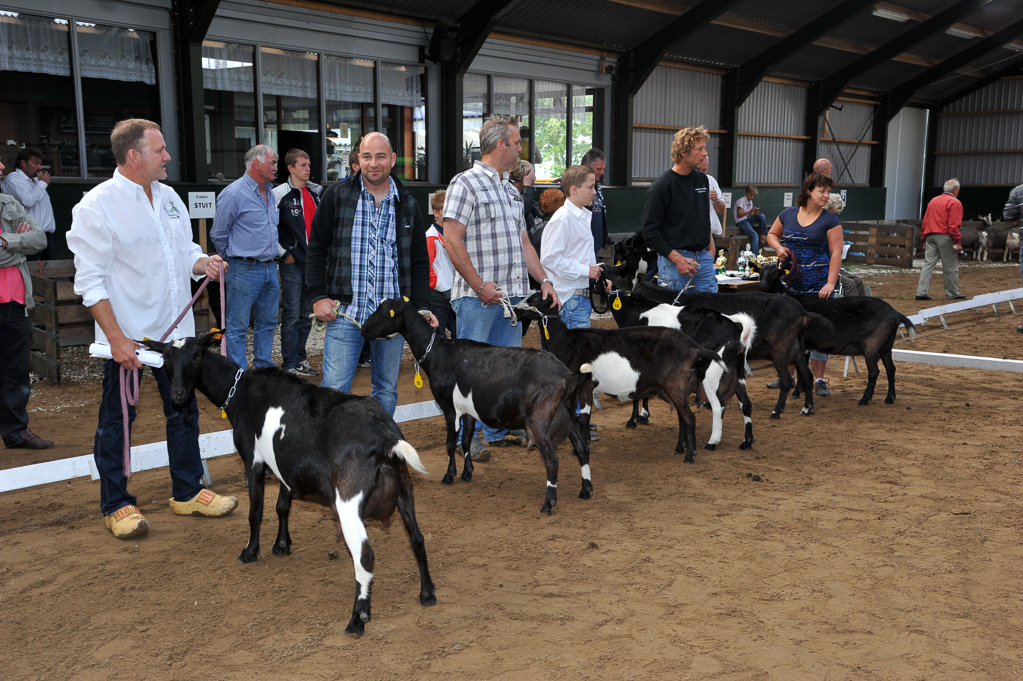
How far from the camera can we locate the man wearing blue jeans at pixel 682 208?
5945 millimetres

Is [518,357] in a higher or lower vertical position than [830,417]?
higher

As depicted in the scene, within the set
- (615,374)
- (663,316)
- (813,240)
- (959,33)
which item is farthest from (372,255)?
(959,33)

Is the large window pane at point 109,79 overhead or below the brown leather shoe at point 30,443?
overhead

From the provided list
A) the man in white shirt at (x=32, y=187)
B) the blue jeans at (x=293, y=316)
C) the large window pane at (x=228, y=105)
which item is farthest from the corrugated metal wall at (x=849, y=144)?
the man in white shirt at (x=32, y=187)

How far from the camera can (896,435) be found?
19.2ft

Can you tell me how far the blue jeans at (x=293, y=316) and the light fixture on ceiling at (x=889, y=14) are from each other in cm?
1644

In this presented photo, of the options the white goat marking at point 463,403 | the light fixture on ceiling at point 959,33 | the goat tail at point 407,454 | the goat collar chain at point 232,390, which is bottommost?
the white goat marking at point 463,403

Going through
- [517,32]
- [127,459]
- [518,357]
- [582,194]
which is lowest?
[127,459]

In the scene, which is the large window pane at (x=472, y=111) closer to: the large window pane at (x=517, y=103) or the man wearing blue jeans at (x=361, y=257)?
the large window pane at (x=517, y=103)

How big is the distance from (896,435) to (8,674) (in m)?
5.49

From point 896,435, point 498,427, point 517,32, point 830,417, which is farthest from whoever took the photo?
point 517,32

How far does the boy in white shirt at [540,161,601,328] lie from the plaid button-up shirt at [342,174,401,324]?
1.39m

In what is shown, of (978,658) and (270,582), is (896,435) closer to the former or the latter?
(978,658)

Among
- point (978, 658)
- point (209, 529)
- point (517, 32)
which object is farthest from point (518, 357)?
point (517, 32)
